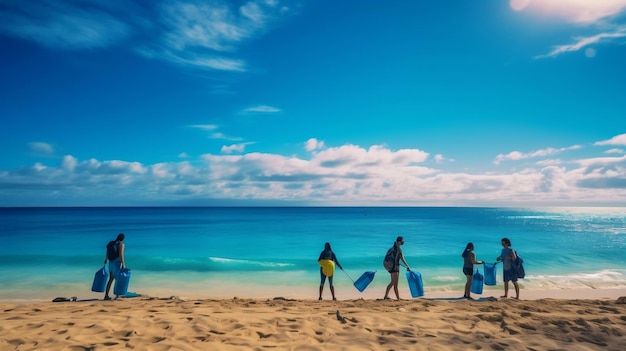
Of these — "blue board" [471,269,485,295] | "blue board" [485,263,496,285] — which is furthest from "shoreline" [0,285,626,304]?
"blue board" [485,263,496,285]

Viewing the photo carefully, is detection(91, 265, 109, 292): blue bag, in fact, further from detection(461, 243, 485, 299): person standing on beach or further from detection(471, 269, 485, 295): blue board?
detection(471, 269, 485, 295): blue board

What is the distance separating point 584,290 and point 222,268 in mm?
16445

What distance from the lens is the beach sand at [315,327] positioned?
19.0 ft

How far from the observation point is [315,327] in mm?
6672

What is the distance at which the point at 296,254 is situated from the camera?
26.5m

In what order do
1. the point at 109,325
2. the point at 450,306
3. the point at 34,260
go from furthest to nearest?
the point at 34,260, the point at 450,306, the point at 109,325

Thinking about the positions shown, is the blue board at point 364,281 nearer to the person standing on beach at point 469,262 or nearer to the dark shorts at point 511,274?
the person standing on beach at point 469,262

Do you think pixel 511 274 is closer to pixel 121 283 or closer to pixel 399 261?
pixel 399 261

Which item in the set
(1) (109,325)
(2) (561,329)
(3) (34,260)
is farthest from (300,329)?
(3) (34,260)

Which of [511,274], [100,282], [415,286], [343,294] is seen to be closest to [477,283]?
[511,274]

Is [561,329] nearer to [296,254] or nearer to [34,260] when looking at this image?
[296,254]

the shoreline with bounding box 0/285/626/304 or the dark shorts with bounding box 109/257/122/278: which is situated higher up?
the dark shorts with bounding box 109/257/122/278

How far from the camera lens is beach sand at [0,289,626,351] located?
578 centimetres

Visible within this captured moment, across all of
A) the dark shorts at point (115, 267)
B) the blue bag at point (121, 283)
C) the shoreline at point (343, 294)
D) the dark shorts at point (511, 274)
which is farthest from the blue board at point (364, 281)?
the dark shorts at point (115, 267)
